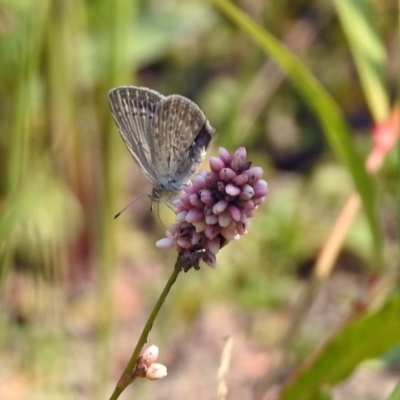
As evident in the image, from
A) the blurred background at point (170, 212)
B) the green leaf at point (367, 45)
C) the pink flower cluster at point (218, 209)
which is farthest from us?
the blurred background at point (170, 212)

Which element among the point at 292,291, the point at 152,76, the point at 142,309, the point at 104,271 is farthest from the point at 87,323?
the point at 152,76

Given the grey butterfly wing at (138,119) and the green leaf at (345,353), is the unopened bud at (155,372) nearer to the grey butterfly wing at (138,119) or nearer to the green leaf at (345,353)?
the grey butterfly wing at (138,119)

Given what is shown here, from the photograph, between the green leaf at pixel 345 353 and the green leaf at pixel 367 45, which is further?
the green leaf at pixel 367 45

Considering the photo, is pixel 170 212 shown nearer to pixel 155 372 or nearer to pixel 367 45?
pixel 367 45

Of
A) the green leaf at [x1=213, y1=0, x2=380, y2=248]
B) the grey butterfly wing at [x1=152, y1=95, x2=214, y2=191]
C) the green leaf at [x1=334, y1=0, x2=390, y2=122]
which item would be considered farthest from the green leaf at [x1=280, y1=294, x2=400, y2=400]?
the green leaf at [x1=334, y1=0, x2=390, y2=122]

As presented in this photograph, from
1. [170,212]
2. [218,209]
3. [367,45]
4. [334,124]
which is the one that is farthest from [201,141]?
[170,212]

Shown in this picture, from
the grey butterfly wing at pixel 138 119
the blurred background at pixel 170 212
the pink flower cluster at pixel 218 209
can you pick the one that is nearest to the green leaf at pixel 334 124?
the blurred background at pixel 170 212

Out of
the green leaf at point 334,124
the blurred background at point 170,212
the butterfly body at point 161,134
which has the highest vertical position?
the blurred background at point 170,212
